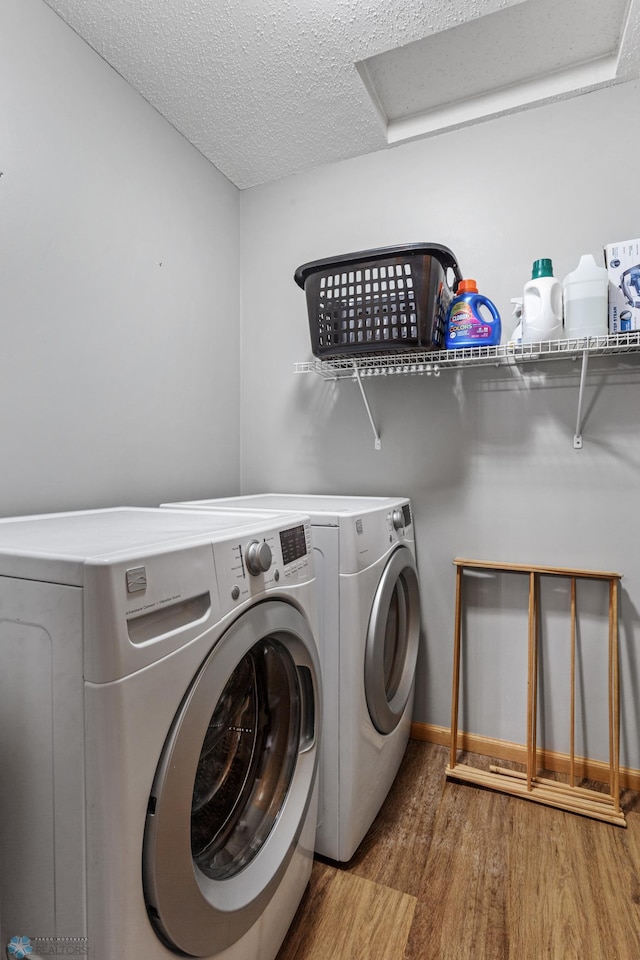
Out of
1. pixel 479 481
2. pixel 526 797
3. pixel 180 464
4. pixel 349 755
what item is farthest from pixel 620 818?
pixel 180 464

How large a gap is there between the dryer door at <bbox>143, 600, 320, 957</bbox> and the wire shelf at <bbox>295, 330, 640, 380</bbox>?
1.09 meters

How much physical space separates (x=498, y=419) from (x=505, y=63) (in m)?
1.25

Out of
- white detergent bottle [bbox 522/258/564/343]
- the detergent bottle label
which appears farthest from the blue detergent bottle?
white detergent bottle [bbox 522/258/564/343]

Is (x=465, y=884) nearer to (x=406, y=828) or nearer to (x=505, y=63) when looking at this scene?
(x=406, y=828)

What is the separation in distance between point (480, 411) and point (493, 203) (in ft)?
2.63

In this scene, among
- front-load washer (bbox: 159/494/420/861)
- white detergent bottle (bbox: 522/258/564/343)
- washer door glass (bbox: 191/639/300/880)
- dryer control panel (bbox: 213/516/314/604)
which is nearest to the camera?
dryer control panel (bbox: 213/516/314/604)

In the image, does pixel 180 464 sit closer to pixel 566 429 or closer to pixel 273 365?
pixel 273 365

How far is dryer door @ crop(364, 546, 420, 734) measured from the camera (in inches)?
56.0

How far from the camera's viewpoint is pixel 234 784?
107 centimetres

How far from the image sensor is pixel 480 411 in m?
1.93

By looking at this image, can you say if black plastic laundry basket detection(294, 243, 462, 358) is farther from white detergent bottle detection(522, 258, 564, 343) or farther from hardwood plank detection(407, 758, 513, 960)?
hardwood plank detection(407, 758, 513, 960)

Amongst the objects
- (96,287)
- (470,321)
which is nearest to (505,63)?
(470,321)

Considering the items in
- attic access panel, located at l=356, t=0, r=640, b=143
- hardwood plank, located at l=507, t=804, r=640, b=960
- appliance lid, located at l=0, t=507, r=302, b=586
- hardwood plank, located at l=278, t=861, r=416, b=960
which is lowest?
hardwood plank, located at l=507, t=804, r=640, b=960

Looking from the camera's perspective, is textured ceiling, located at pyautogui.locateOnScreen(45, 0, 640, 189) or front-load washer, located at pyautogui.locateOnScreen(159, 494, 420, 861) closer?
front-load washer, located at pyautogui.locateOnScreen(159, 494, 420, 861)
